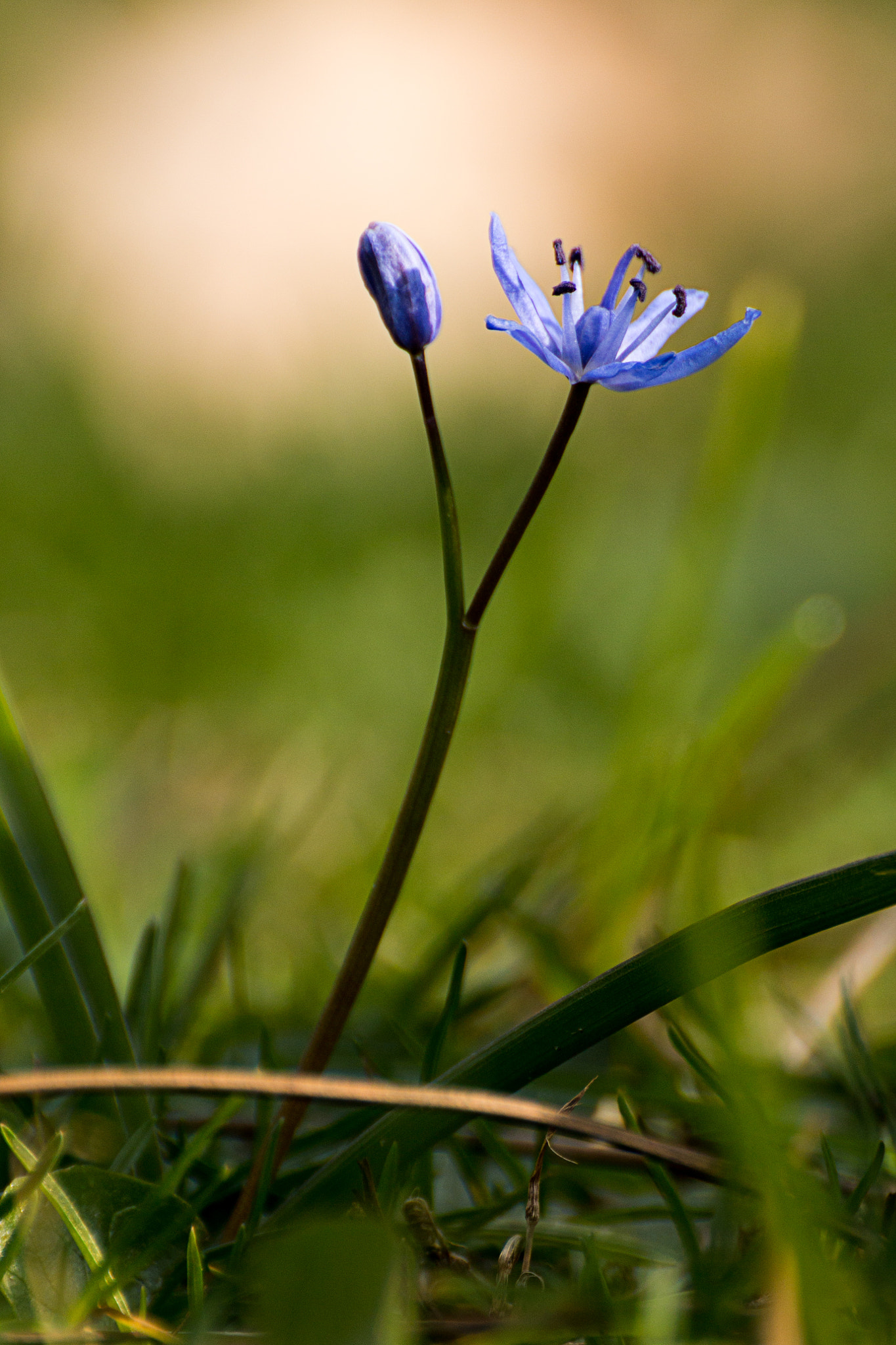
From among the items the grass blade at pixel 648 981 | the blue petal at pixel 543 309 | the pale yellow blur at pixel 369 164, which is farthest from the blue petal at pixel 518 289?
the pale yellow blur at pixel 369 164

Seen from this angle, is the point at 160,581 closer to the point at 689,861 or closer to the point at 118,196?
the point at 689,861

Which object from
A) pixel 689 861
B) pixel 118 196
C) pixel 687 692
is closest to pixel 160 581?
pixel 687 692

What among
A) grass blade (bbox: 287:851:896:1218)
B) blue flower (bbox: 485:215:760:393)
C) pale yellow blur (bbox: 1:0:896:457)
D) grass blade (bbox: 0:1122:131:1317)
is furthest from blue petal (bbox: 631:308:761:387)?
pale yellow blur (bbox: 1:0:896:457)

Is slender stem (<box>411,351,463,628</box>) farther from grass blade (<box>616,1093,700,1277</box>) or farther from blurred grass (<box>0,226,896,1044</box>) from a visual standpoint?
blurred grass (<box>0,226,896,1044</box>)

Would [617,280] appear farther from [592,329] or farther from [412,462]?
[412,462]

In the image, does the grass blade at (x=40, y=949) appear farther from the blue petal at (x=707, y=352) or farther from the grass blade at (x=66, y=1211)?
the blue petal at (x=707, y=352)

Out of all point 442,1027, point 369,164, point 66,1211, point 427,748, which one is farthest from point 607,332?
point 369,164

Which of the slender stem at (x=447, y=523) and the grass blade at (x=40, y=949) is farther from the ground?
the slender stem at (x=447, y=523)
